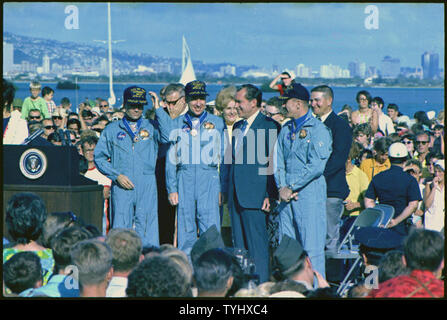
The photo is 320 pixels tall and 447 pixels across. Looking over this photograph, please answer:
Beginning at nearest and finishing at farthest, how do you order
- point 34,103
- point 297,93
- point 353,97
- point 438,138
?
point 297,93 → point 438,138 → point 34,103 → point 353,97

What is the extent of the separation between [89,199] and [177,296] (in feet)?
10.4

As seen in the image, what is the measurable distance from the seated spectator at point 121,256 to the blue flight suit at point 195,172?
8.41 feet

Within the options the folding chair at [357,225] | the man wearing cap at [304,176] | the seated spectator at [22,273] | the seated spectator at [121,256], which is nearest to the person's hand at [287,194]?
the man wearing cap at [304,176]

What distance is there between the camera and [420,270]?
15.2ft

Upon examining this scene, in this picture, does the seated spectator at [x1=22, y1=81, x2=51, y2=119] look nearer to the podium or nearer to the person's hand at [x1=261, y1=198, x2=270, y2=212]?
the podium

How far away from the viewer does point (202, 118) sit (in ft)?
25.3

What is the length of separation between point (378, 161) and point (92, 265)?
17.3 ft

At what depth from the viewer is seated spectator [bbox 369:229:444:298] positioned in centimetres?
456

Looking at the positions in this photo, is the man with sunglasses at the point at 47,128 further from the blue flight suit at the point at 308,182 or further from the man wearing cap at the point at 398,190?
the man wearing cap at the point at 398,190

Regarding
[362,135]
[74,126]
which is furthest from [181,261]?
[74,126]

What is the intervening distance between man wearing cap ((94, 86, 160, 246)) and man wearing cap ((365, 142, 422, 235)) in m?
2.28

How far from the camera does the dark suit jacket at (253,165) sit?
24.5 ft

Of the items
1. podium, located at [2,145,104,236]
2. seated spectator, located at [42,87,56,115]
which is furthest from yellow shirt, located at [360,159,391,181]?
seated spectator, located at [42,87,56,115]

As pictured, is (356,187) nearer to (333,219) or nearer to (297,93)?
(333,219)
